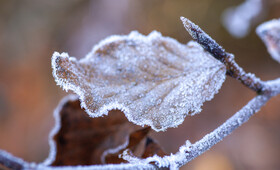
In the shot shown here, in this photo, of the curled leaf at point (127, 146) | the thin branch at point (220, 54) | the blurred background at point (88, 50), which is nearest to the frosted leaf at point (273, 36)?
the thin branch at point (220, 54)

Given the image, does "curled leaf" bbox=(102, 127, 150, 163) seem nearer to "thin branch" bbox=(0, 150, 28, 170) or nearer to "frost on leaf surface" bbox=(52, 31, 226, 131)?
"frost on leaf surface" bbox=(52, 31, 226, 131)

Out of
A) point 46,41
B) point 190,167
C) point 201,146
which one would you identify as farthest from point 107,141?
point 46,41

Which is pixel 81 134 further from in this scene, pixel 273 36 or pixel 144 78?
pixel 273 36

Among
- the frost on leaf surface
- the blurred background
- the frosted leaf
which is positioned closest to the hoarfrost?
the blurred background

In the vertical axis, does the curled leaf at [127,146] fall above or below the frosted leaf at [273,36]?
below

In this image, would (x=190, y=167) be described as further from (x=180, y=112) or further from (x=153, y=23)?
(x=180, y=112)

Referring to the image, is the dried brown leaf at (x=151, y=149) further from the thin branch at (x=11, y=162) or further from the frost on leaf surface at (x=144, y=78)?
the thin branch at (x=11, y=162)
